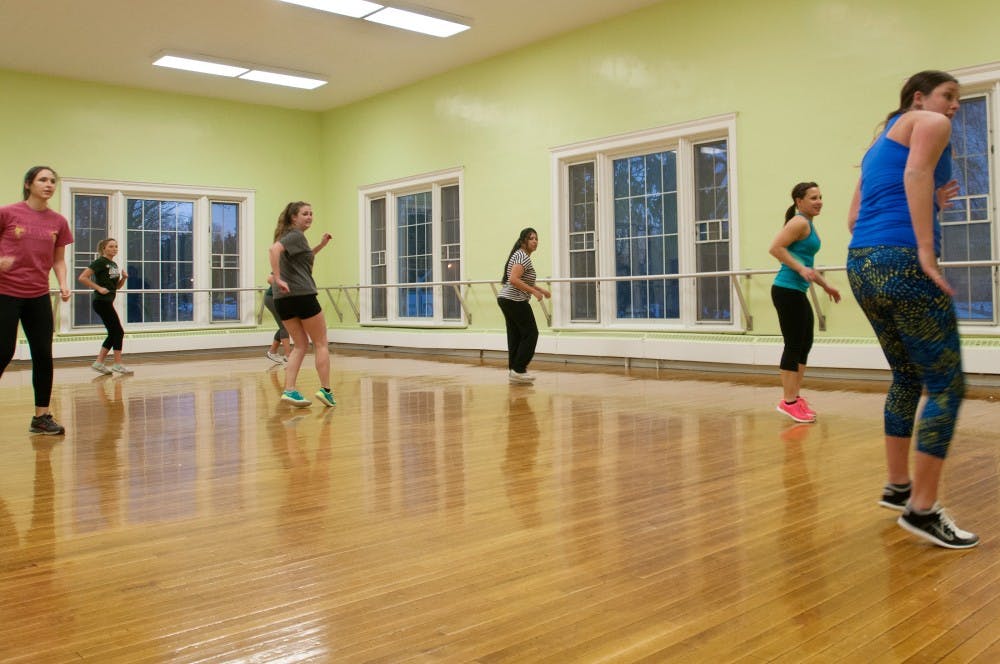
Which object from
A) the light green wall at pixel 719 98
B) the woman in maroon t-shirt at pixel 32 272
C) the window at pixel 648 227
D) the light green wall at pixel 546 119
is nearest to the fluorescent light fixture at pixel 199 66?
the light green wall at pixel 546 119

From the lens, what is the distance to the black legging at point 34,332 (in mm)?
4453

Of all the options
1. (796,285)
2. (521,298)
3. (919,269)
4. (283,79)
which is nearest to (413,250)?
(283,79)

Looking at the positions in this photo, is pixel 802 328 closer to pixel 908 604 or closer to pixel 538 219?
pixel 908 604

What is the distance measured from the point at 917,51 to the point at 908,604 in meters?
6.01

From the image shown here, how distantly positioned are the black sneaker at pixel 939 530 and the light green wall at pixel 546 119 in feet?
16.4

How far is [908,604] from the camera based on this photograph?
6.35 ft

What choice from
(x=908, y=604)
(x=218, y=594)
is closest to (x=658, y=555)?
(x=908, y=604)

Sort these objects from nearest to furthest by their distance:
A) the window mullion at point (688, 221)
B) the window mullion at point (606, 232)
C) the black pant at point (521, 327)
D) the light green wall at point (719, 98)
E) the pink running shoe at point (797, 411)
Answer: the pink running shoe at point (797, 411) → the light green wall at point (719, 98) → the black pant at point (521, 327) → the window mullion at point (688, 221) → the window mullion at point (606, 232)

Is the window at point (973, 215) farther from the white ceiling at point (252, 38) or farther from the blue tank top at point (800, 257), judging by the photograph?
the white ceiling at point (252, 38)

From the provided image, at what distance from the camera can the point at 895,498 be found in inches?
108

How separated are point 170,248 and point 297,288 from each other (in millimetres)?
7334

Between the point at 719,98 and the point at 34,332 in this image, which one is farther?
the point at 719,98

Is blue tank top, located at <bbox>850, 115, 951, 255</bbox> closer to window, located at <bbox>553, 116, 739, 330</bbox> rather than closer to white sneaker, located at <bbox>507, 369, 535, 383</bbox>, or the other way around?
white sneaker, located at <bbox>507, 369, 535, 383</bbox>

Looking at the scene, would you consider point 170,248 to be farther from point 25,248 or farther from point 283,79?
point 25,248
